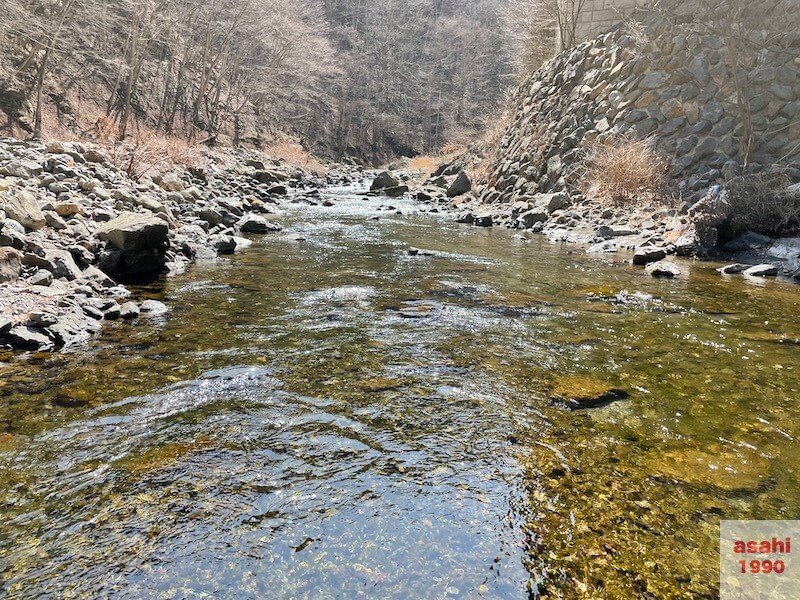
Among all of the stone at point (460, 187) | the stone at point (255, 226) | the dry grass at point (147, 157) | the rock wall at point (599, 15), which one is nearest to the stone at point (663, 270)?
the stone at point (255, 226)

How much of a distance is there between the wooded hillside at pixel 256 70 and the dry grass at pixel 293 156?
1.31 metres

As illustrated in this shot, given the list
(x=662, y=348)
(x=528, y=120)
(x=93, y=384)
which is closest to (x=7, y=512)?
(x=93, y=384)

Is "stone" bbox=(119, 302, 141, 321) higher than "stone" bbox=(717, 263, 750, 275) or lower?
lower

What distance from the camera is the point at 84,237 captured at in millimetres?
6414

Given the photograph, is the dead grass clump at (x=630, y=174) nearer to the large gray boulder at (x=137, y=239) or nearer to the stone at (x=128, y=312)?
the large gray boulder at (x=137, y=239)

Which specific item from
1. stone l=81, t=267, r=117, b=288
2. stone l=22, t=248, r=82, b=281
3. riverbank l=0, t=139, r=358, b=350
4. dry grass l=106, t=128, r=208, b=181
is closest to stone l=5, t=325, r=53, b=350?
riverbank l=0, t=139, r=358, b=350

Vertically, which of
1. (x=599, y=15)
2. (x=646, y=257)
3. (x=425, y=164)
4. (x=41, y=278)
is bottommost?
(x=41, y=278)

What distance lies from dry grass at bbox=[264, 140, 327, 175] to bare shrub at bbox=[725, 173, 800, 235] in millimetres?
23343

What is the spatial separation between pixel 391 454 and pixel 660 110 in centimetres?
1330

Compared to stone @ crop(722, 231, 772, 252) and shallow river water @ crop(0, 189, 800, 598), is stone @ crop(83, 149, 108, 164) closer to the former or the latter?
shallow river water @ crop(0, 189, 800, 598)

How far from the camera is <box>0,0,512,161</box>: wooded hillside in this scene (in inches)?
702

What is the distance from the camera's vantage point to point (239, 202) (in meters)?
14.3

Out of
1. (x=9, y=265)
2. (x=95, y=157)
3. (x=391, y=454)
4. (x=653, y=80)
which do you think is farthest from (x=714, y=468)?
(x=653, y=80)

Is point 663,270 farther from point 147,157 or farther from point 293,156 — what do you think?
point 293,156
